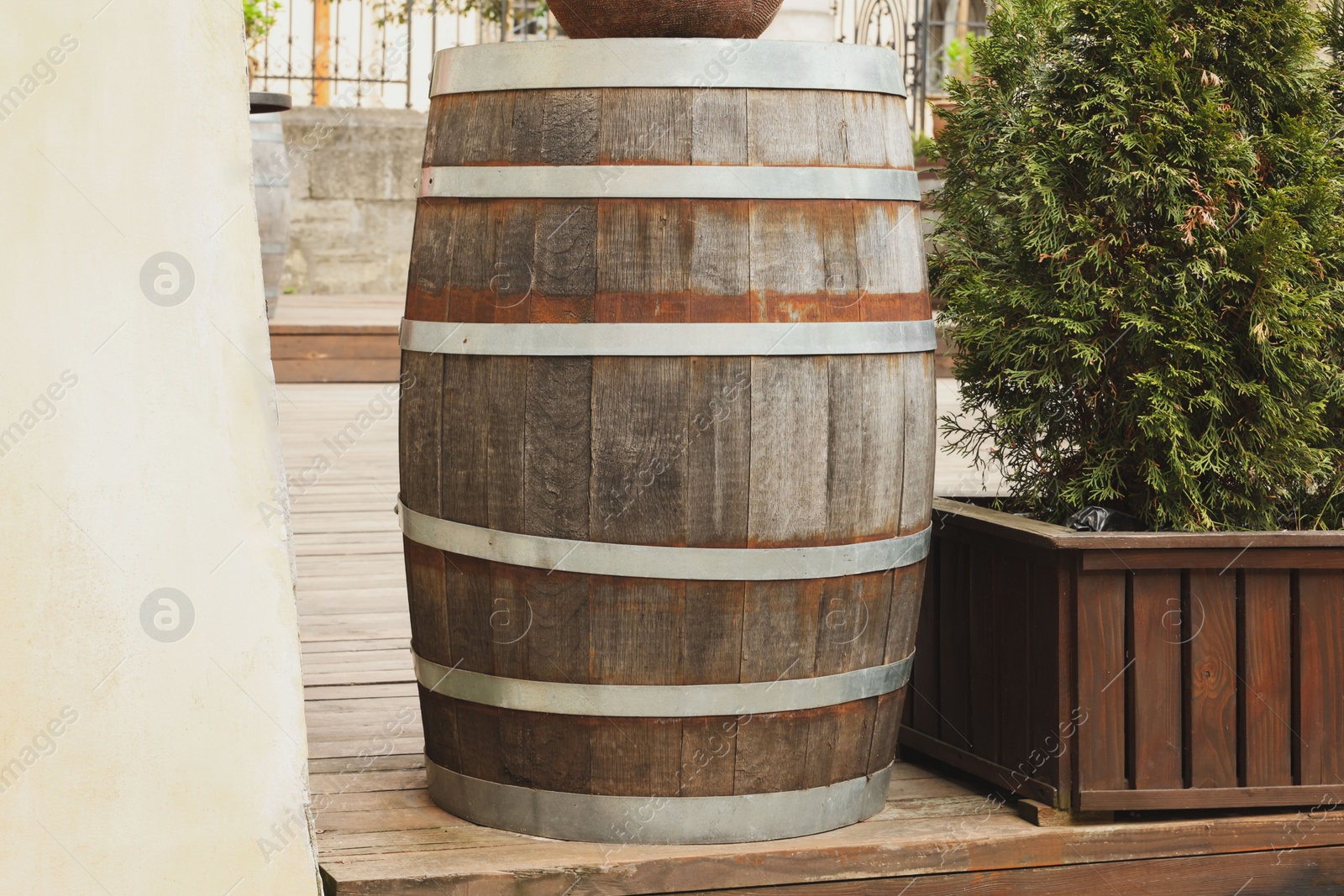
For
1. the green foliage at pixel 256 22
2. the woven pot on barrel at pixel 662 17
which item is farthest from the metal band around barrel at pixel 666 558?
the green foliage at pixel 256 22

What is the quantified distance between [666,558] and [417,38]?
12.9m

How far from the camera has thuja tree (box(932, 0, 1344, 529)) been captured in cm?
226

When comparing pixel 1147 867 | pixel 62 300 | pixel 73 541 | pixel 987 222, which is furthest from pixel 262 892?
pixel 987 222

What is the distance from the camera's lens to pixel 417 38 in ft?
46.4

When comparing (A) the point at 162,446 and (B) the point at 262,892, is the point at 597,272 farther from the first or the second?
(B) the point at 262,892

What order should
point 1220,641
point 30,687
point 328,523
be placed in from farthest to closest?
point 328,523, point 1220,641, point 30,687

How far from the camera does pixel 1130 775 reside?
7.43ft

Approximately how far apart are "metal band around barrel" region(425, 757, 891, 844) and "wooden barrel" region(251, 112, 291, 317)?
20.5 feet

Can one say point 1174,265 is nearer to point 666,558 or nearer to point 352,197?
point 666,558

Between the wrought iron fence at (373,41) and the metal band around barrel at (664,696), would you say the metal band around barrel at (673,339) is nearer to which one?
the metal band around barrel at (664,696)

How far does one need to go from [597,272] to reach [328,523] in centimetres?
312

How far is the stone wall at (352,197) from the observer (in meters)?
9.77

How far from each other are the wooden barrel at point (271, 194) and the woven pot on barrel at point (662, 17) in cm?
613

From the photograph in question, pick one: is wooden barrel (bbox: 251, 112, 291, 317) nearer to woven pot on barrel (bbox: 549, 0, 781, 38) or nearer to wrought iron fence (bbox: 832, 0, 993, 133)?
wrought iron fence (bbox: 832, 0, 993, 133)
